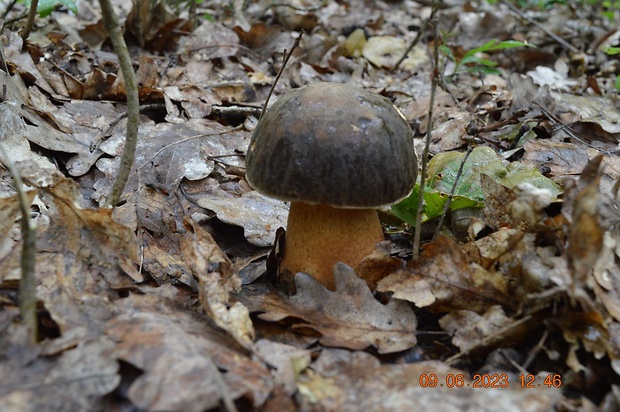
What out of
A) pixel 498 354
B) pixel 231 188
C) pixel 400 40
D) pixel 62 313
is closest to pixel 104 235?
pixel 62 313

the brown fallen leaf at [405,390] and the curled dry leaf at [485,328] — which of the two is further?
the curled dry leaf at [485,328]

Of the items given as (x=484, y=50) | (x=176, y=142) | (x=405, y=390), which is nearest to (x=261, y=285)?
(x=405, y=390)

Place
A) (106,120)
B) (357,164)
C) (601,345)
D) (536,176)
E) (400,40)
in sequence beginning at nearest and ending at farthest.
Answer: (601,345) < (357,164) < (536,176) < (106,120) < (400,40)

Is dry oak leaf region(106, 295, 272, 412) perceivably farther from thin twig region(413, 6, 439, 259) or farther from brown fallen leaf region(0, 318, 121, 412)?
thin twig region(413, 6, 439, 259)

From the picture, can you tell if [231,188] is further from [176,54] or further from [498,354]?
[176,54]

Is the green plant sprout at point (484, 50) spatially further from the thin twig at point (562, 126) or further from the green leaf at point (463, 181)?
the green leaf at point (463, 181)

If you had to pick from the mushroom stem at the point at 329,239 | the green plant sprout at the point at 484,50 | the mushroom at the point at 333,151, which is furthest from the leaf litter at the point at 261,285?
the green plant sprout at the point at 484,50

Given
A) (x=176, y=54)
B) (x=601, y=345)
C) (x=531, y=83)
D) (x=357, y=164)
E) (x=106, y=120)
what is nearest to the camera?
(x=601, y=345)
